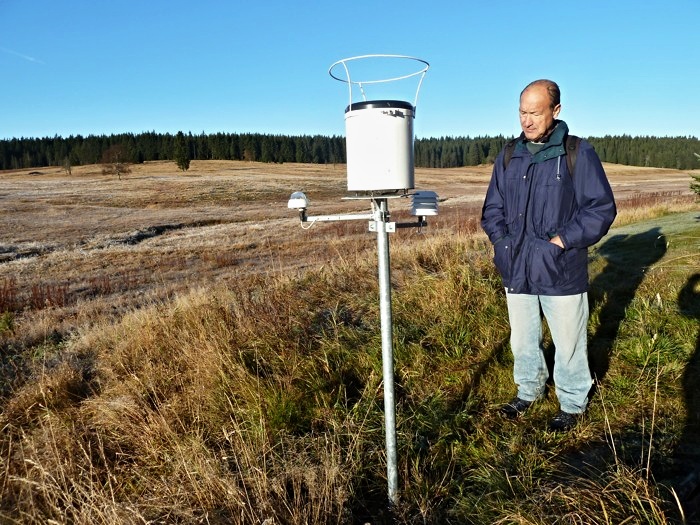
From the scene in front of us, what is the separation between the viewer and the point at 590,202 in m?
2.76

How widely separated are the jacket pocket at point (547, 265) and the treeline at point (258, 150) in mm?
87531

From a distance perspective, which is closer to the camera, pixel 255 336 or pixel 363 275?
pixel 255 336

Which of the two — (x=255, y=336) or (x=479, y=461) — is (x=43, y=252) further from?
(x=479, y=461)

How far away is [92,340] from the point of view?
204 inches

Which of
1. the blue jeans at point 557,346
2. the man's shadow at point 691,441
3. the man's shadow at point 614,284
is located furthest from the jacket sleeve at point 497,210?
the man's shadow at point 691,441

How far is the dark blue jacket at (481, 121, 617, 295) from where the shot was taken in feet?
8.97

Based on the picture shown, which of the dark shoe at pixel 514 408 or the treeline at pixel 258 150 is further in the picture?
the treeline at pixel 258 150

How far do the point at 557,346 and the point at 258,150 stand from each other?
95544 millimetres

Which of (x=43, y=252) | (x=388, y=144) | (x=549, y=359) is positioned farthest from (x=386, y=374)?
(x=43, y=252)

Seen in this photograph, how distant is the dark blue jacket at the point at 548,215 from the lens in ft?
8.97

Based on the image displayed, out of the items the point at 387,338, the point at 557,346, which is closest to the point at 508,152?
the point at 557,346

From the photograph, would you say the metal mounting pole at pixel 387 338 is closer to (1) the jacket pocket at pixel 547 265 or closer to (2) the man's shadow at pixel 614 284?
(1) the jacket pocket at pixel 547 265

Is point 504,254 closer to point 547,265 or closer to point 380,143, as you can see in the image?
point 547,265

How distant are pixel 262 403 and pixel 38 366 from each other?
2.70m
